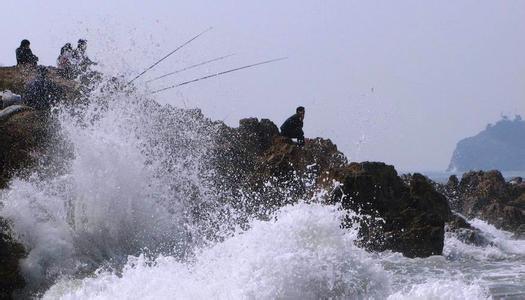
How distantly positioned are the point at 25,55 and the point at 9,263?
8538 mm

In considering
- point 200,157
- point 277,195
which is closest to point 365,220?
point 277,195

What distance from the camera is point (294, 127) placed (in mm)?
15609

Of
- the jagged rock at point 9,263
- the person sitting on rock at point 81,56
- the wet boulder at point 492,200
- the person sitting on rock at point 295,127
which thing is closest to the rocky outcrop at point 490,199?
the wet boulder at point 492,200

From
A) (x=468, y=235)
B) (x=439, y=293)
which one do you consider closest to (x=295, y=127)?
(x=468, y=235)

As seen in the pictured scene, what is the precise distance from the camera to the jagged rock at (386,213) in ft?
48.0

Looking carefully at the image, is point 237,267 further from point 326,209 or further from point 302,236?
point 326,209

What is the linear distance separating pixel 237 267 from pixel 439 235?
8353mm

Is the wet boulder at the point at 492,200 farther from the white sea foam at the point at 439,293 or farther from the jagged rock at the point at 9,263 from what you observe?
the jagged rock at the point at 9,263

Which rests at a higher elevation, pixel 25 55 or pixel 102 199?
pixel 25 55

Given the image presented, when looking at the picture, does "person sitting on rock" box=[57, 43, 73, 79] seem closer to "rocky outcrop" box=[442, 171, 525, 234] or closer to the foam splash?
the foam splash

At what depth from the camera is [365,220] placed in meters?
14.6

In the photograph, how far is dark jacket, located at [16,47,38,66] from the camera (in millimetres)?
15992

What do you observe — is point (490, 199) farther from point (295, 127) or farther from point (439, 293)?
point (439, 293)

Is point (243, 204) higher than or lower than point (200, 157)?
lower
